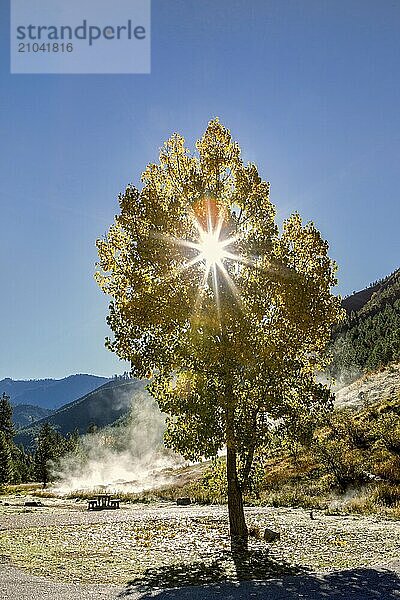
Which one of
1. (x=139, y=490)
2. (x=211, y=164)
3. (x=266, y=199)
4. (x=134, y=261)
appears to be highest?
(x=211, y=164)

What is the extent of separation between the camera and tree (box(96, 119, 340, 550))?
1712 centimetres

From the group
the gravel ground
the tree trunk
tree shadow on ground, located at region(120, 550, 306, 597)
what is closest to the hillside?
the gravel ground

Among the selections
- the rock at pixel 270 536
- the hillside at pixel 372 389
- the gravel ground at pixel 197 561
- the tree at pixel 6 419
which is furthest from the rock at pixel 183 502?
the tree at pixel 6 419

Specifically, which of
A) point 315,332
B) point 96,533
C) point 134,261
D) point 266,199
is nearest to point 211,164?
point 266,199

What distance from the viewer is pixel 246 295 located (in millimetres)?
17625

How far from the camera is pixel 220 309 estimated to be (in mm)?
17094

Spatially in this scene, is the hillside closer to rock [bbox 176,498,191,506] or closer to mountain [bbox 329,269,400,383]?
mountain [bbox 329,269,400,383]

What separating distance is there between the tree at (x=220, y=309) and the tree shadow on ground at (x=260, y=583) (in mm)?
3607

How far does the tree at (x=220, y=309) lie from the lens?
1712cm

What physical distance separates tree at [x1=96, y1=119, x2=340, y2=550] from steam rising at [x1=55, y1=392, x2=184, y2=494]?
41.4 meters

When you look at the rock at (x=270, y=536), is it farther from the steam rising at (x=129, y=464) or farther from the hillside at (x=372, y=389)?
the steam rising at (x=129, y=464)

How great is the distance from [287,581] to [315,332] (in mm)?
8355

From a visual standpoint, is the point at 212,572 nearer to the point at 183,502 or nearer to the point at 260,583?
the point at 260,583

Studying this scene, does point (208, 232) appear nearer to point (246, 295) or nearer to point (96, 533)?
point (246, 295)
